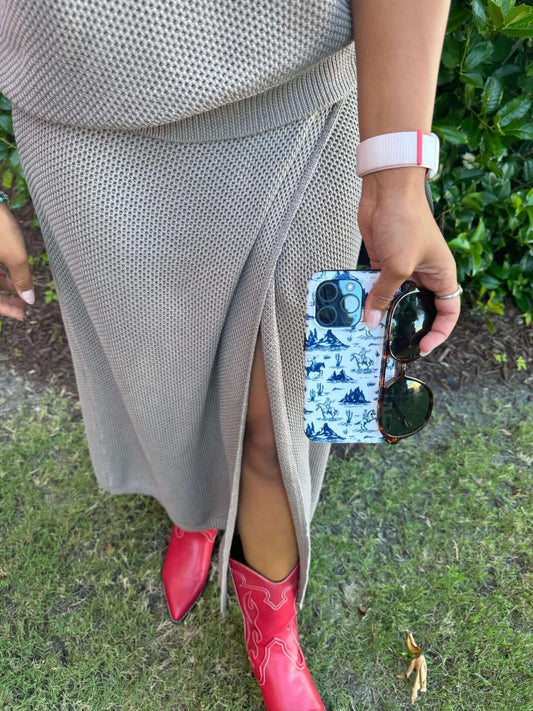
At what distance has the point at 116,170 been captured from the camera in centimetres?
104

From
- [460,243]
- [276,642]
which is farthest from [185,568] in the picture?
[460,243]

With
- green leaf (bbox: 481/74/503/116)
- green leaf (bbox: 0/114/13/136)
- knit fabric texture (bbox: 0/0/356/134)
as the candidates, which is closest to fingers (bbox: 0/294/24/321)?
knit fabric texture (bbox: 0/0/356/134)

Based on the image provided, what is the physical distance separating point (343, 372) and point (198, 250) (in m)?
0.38

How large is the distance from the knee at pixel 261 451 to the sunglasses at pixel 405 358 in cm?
28

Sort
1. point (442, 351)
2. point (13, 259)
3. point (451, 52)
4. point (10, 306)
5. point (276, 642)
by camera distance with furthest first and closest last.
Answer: point (442, 351) < point (451, 52) < point (276, 642) < point (10, 306) < point (13, 259)

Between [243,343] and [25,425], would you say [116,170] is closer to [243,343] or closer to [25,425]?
[243,343]

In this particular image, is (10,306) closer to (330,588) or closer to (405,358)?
(405,358)

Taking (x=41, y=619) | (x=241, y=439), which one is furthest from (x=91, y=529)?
(x=241, y=439)

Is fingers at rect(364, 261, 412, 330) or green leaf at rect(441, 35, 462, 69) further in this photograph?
green leaf at rect(441, 35, 462, 69)

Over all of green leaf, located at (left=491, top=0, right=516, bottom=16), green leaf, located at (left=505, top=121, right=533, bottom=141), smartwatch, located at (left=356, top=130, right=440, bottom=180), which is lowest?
smartwatch, located at (left=356, top=130, right=440, bottom=180)

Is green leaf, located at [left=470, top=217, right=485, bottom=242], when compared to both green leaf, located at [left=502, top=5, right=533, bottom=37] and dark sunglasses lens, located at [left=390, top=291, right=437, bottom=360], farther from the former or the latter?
dark sunglasses lens, located at [left=390, top=291, right=437, bottom=360]

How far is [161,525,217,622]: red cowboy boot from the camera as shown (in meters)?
1.79

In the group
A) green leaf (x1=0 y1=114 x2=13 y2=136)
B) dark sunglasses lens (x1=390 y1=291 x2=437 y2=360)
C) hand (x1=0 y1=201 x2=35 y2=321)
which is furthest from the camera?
green leaf (x1=0 y1=114 x2=13 y2=136)

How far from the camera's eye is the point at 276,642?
1548 mm
